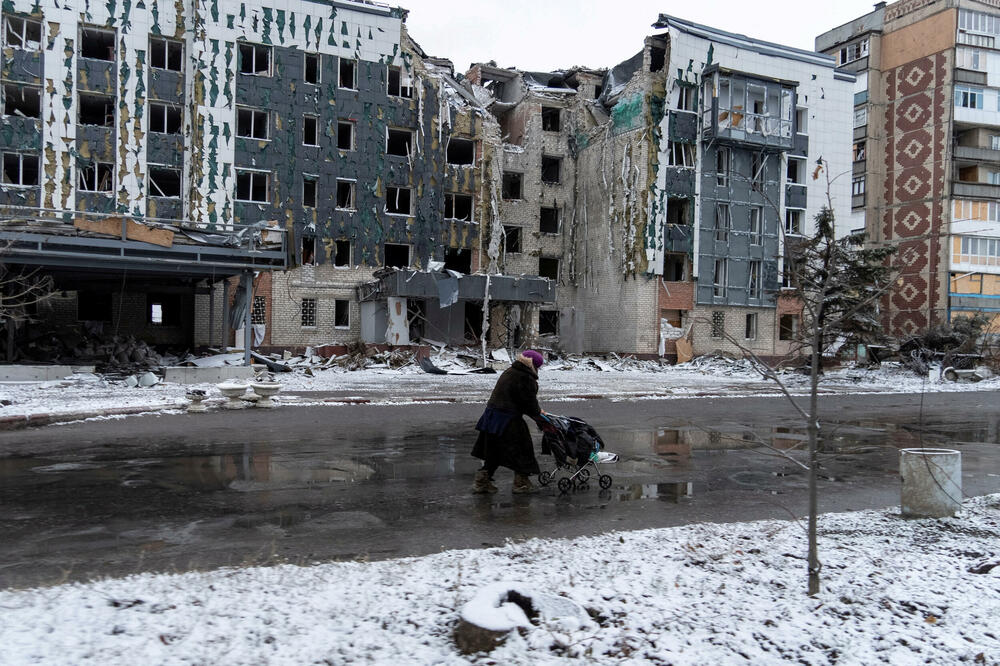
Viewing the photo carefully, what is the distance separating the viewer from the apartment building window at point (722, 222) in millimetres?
41625

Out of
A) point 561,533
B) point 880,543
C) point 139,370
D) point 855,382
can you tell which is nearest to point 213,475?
point 561,533

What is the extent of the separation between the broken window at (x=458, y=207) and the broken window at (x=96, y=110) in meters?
16.3

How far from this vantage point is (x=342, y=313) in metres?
37.7

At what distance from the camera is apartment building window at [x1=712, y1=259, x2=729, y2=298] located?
4184 centimetres

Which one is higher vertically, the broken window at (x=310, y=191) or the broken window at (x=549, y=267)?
the broken window at (x=310, y=191)

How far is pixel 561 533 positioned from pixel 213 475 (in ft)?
15.2

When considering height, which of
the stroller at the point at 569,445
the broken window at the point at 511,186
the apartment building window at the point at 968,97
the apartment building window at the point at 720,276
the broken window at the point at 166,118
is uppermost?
the apartment building window at the point at 968,97

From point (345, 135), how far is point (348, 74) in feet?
10.2

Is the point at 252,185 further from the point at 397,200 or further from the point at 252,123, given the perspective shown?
the point at 397,200

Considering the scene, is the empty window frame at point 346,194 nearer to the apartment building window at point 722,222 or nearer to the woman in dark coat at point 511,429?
the apartment building window at point 722,222

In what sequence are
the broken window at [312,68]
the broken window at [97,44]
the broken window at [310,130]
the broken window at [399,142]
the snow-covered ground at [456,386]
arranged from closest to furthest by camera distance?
the snow-covered ground at [456,386] < the broken window at [97,44] < the broken window at [312,68] < the broken window at [310,130] < the broken window at [399,142]

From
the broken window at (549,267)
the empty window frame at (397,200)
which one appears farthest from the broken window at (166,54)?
the broken window at (549,267)

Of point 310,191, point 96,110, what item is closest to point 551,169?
point 310,191

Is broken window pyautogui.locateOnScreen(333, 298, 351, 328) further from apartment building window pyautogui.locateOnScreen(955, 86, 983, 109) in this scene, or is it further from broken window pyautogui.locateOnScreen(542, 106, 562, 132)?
apartment building window pyautogui.locateOnScreen(955, 86, 983, 109)
